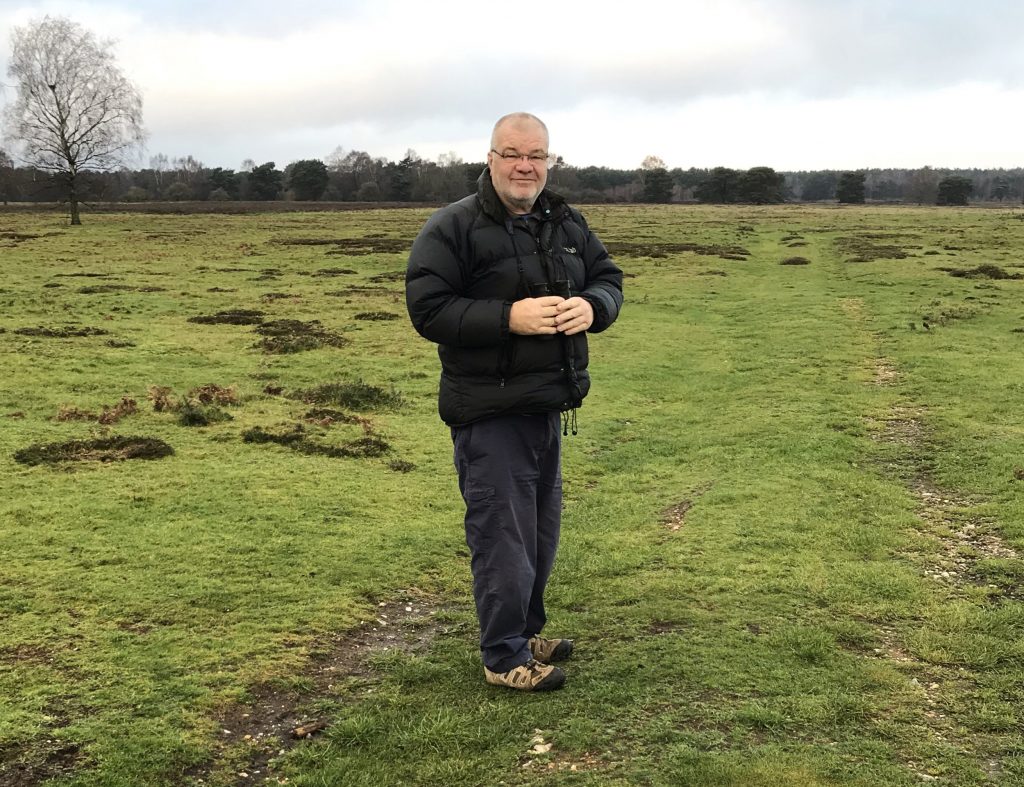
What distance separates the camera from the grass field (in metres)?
4.18

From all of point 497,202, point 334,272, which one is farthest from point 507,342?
point 334,272

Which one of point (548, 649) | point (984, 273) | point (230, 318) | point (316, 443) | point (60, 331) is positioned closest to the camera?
point (548, 649)

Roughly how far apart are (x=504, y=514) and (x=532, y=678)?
98cm

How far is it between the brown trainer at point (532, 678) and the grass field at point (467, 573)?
0.08m

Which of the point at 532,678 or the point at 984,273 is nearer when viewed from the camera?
the point at 532,678

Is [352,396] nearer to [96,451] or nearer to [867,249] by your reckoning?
[96,451]

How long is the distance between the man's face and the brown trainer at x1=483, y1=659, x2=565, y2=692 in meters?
2.65

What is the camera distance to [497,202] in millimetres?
4496

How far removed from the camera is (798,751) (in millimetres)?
3930

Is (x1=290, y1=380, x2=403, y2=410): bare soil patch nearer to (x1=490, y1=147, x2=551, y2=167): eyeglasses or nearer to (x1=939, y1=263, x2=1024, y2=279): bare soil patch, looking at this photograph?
(x1=490, y1=147, x2=551, y2=167): eyeglasses

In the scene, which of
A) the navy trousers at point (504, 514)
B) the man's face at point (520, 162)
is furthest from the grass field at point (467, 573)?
the man's face at point (520, 162)

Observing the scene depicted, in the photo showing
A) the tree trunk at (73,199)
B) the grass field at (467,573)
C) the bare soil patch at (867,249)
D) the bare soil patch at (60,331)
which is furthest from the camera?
the tree trunk at (73,199)

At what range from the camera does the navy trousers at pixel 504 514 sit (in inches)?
180

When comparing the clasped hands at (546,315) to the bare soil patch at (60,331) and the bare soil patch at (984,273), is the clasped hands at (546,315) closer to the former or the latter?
the bare soil patch at (60,331)
